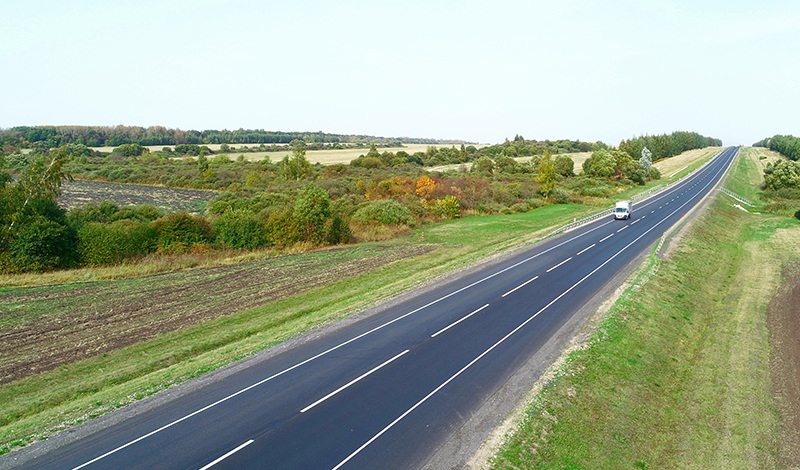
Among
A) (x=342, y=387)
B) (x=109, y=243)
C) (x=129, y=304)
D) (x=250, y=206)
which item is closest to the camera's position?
(x=342, y=387)

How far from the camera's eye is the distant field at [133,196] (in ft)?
201

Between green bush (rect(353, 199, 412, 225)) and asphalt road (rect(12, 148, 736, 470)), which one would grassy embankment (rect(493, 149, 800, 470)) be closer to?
asphalt road (rect(12, 148, 736, 470))

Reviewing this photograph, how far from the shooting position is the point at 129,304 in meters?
22.5

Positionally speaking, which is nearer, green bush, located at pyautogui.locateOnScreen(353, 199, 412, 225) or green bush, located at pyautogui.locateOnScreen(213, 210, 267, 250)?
green bush, located at pyautogui.locateOnScreen(213, 210, 267, 250)

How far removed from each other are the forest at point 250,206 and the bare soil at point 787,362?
29.5 metres

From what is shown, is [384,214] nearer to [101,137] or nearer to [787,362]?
[787,362]

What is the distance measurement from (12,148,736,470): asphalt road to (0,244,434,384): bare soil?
23.5 feet

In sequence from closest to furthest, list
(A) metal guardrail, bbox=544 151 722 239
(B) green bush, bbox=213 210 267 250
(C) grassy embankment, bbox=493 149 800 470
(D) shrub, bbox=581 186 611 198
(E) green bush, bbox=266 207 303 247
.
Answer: (C) grassy embankment, bbox=493 149 800 470 → (B) green bush, bbox=213 210 267 250 → (E) green bush, bbox=266 207 303 247 → (A) metal guardrail, bbox=544 151 722 239 → (D) shrub, bbox=581 186 611 198

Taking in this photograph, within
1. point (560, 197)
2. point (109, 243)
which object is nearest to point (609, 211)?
point (560, 197)

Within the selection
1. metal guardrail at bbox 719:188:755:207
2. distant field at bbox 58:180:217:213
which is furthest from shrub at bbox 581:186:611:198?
distant field at bbox 58:180:217:213

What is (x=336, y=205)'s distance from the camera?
50594 millimetres

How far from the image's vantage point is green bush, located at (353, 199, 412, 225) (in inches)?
1836

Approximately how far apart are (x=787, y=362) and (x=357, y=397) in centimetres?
1632

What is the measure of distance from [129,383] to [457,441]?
1064cm
